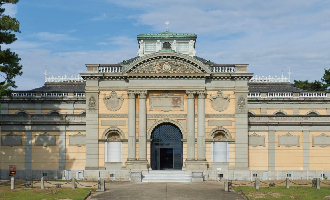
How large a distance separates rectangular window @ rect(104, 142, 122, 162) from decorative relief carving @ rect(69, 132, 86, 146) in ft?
9.56

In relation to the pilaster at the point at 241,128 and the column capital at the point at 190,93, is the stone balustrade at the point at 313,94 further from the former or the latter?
the column capital at the point at 190,93

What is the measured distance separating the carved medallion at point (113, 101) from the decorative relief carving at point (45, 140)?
709cm

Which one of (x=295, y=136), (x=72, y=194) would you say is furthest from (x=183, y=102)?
(x=72, y=194)

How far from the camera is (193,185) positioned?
130 feet

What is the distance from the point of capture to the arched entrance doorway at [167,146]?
46.2 meters

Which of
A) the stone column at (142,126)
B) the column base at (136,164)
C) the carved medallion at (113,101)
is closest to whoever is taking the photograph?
the column base at (136,164)

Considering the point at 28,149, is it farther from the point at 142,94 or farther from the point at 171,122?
the point at 171,122

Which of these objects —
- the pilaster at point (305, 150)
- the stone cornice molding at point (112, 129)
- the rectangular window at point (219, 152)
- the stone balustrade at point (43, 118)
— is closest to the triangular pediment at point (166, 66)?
the stone cornice molding at point (112, 129)

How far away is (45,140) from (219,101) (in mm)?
19634

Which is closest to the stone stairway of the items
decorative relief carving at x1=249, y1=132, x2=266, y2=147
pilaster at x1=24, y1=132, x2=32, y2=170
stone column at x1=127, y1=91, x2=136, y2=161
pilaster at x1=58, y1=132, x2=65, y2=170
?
stone column at x1=127, y1=91, x2=136, y2=161

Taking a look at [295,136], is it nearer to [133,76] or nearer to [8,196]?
[133,76]

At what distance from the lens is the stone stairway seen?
42.4m

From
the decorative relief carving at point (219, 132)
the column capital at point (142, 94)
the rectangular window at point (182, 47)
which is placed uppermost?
the rectangular window at point (182, 47)

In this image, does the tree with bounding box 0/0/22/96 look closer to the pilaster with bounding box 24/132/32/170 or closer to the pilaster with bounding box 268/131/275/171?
the pilaster with bounding box 24/132/32/170
